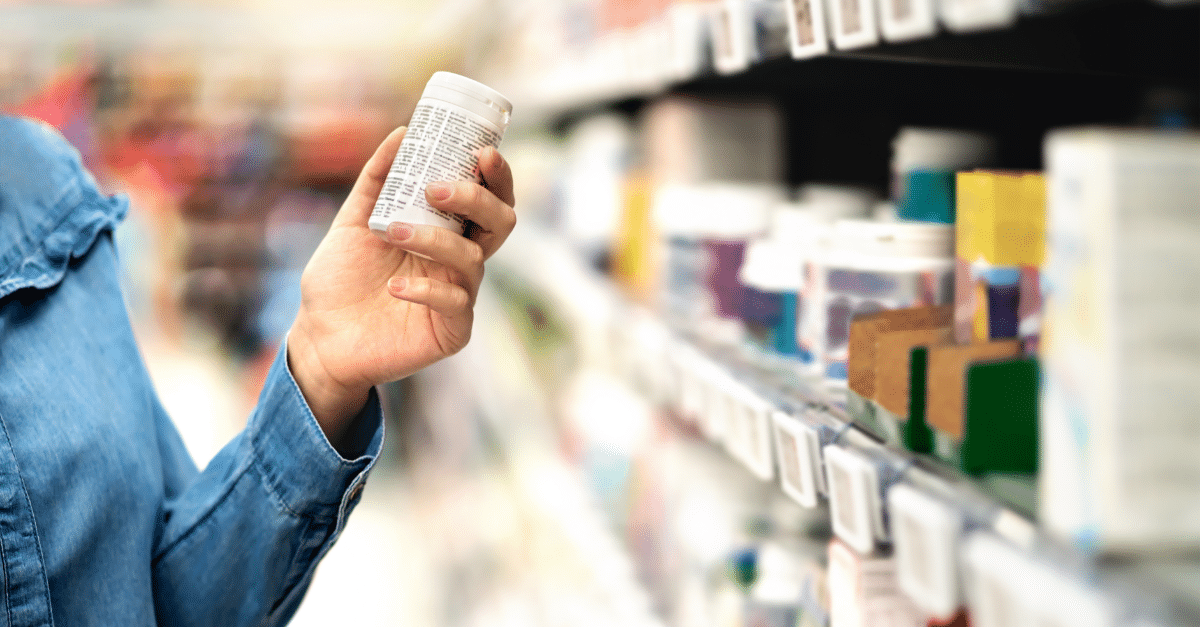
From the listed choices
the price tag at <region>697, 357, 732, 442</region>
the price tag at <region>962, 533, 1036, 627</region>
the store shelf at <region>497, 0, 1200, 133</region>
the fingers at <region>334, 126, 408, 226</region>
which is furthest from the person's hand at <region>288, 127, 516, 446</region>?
the price tag at <region>962, 533, 1036, 627</region>

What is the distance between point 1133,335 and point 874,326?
0.98 feet

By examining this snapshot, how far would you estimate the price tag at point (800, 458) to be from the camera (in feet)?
2.53

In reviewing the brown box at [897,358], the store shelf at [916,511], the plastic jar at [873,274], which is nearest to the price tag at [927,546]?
the store shelf at [916,511]

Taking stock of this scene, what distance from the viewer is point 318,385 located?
0.99m

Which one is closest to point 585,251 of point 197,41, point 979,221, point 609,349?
point 609,349

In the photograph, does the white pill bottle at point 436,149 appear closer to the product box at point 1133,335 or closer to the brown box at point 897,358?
the brown box at point 897,358

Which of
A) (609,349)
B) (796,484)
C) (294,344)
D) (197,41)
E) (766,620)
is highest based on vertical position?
→ (197,41)

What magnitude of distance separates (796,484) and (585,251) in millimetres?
1211

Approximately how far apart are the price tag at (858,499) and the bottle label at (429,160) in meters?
0.40

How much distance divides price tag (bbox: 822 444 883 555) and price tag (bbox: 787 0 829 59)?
0.32 metres

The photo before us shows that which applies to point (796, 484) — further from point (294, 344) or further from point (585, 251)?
point (585, 251)

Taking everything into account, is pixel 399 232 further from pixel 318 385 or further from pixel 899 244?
pixel 899 244

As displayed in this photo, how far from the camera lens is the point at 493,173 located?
852mm

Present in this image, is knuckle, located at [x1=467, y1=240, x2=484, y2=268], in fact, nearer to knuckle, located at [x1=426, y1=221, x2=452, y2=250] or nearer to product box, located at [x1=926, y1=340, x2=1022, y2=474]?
knuckle, located at [x1=426, y1=221, x2=452, y2=250]
